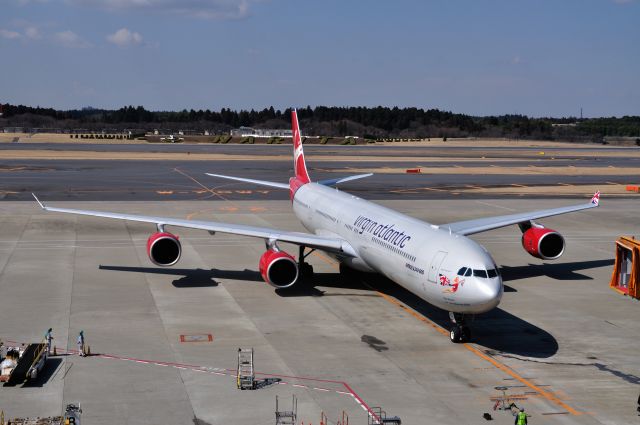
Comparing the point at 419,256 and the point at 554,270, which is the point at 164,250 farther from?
the point at 554,270

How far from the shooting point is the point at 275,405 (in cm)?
2392

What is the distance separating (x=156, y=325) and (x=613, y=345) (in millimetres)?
17351

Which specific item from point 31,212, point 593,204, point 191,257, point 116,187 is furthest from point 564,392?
point 116,187

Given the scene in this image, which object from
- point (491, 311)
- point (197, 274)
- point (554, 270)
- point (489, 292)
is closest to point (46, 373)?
point (489, 292)

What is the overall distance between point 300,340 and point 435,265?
18.7 feet

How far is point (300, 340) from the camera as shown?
30.7 metres

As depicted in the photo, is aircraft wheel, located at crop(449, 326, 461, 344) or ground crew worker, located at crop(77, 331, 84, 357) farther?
aircraft wheel, located at crop(449, 326, 461, 344)

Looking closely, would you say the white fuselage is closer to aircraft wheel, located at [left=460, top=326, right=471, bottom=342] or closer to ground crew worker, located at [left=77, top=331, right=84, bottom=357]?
aircraft wheel, located at [left=460, top=326, right=471, bottom=342]

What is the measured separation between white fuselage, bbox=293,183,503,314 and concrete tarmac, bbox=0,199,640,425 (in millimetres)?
1921

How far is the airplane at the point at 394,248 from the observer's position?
28.8 meters

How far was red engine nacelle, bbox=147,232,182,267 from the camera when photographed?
39.4m

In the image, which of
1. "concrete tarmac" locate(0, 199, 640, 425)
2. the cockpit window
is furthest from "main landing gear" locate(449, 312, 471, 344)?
the cockpit window

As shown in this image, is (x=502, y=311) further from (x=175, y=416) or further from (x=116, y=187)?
(x=116, y=187)

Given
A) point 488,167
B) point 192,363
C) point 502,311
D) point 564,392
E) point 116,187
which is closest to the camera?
point 564,392
